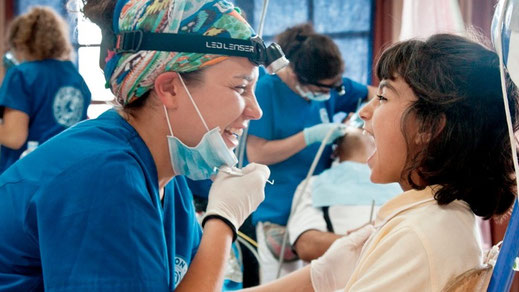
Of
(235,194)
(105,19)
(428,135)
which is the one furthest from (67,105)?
(428,135)

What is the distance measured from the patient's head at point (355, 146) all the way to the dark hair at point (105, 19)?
53.7 inches

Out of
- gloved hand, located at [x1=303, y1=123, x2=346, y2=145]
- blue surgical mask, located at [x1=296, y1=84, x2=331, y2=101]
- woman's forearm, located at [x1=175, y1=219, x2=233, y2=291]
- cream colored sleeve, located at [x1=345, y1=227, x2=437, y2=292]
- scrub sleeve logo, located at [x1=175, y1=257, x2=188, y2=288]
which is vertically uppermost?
cream colored sleeve, located at [x1=345, y1=227, x2=437, y2=292]

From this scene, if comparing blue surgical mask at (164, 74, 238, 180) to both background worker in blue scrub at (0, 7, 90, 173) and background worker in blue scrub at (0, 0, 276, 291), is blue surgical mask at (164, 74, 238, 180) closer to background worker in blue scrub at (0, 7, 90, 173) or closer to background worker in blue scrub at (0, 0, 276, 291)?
background worker in blue scrub at (0, 0, 276, 291)

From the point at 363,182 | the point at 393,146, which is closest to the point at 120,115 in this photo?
the point at 393,146

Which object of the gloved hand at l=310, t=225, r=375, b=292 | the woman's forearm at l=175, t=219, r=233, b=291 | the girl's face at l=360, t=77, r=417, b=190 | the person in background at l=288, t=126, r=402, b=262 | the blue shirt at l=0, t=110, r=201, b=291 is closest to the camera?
the blue shirt at l=0, t=110, r=201, b=291

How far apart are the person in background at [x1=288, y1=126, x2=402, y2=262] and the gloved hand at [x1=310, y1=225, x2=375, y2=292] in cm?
80

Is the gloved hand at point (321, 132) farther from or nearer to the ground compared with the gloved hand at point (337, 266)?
nearer to the ground

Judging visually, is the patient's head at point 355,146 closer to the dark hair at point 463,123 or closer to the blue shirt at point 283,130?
the blue shirt at point 283,130

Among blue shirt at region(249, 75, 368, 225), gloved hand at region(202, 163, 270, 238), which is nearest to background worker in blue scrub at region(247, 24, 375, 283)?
blue shirt at region(249, 75, 368, 225)

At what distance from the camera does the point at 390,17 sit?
13.4 feet

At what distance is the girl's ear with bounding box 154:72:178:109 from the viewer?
1188 millimetres

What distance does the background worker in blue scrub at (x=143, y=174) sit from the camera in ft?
3.26

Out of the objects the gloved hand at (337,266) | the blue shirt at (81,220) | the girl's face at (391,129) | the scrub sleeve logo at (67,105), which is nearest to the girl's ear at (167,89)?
the blue shirt at (81,220)

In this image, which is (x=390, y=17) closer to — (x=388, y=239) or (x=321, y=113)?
(x=321, y=113)
